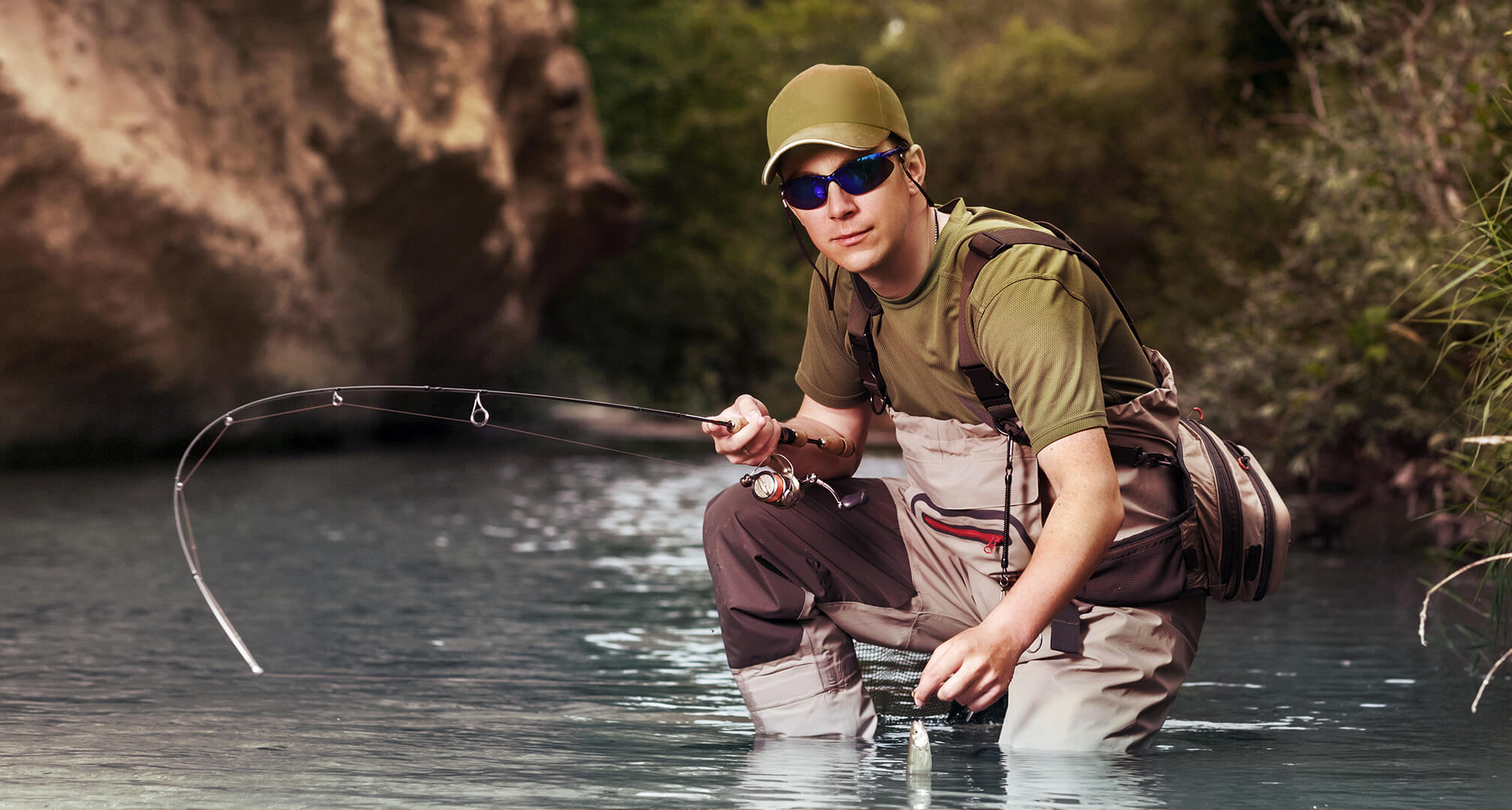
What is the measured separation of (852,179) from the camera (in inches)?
122

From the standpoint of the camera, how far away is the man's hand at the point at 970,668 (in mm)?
2652

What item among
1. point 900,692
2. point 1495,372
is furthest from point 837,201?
point 1495,372

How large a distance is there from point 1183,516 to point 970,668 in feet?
2.28

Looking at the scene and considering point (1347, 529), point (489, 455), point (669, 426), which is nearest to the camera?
point (1347, 529)

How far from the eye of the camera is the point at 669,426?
22953mm

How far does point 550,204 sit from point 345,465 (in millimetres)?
6924

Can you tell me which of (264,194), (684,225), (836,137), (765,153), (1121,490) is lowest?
(1121,490)

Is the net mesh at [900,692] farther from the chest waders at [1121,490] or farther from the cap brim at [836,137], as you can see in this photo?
the cap brim at [836,137]

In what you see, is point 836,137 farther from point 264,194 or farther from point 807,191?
point 264,194

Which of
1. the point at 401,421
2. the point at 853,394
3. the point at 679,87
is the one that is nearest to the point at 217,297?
the point at 401,421

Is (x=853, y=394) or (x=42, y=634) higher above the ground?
(x=853, y=394)

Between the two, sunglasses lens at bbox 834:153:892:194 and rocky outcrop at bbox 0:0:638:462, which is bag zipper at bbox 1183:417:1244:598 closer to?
sunglasses lens at bbox 834:153:892:194

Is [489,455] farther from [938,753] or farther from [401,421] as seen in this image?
[938,753]

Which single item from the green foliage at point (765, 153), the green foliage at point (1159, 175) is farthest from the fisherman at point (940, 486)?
the green foliage at point (765, 153)
